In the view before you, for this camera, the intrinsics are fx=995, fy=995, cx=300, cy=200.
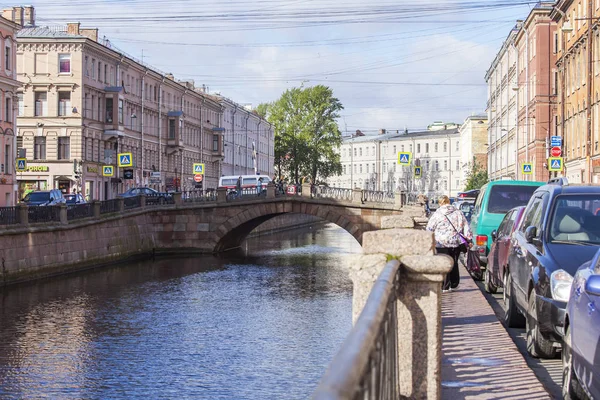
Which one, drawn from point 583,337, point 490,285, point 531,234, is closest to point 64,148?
point 490,285

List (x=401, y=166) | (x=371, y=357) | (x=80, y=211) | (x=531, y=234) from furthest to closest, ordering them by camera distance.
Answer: (x=401, y=166)
(x=80, y=211)
(x=531, y=234)
(x=371, y=357)

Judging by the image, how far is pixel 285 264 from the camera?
149ft

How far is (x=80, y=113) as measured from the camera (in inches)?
2405

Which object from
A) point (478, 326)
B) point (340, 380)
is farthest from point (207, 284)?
point (340, 380)

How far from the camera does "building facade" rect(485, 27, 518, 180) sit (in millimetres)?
77062

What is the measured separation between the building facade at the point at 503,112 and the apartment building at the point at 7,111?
34.5 metres

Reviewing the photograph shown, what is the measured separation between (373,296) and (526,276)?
6.45m

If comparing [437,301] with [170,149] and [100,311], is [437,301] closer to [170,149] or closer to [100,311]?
[100,311]

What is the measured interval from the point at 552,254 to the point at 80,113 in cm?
5387

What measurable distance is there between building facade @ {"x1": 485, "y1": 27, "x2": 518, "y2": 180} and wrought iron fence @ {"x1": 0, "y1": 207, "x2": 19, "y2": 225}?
43977 millimetres

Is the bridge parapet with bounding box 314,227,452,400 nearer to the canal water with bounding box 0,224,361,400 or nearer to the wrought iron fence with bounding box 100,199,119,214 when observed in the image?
the canal water with bounding box 0,224,361,400

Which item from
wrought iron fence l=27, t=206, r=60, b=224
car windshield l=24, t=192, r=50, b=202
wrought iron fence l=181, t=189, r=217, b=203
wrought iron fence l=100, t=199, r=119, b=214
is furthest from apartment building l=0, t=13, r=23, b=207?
wrought iron fence l=27, t=206, r=60, b=224

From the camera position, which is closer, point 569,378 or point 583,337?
point 583,337

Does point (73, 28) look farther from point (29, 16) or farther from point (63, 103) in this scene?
point (63, 103)
